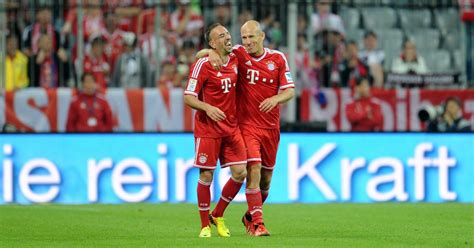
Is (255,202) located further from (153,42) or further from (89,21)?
(89,21)

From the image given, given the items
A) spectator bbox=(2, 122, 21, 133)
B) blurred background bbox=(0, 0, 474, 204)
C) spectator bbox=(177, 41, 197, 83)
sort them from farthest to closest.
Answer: spectator bbox=(177, 41, 197, 83) < spectator bbox=(2, 122, 21, 133) < blurred background bbox=(0, 0, 474, 204)

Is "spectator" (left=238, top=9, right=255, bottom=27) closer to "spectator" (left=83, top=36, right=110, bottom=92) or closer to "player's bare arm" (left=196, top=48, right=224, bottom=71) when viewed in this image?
"spectator" (left=83, top=36, right=110, bottom=92)

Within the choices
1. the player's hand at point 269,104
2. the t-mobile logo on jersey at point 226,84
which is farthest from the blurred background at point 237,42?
the t-mobile logo on jersey at point 226,84

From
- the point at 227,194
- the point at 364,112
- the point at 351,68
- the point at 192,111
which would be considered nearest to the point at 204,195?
the point at 227,194

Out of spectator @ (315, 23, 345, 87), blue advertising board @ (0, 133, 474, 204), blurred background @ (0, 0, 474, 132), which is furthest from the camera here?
spectator @ (315, 23, 345, 87)

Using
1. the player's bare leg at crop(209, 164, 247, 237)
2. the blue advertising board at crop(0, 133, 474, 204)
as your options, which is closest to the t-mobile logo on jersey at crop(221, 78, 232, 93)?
the player's bare leg at crop(209, 164, 247, 237)

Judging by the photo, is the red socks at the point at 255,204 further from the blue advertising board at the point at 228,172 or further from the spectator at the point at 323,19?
the spectator at the point at 323,19

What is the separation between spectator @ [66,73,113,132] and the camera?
842 inches

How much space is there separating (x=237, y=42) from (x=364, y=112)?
2.34 meters

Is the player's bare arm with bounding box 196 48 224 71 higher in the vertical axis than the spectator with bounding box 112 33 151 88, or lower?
higher

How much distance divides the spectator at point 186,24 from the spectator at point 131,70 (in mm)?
795

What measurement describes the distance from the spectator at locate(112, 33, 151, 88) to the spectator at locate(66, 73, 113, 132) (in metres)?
1.00

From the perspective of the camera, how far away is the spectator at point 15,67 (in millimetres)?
22062

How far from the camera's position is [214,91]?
501 inches
